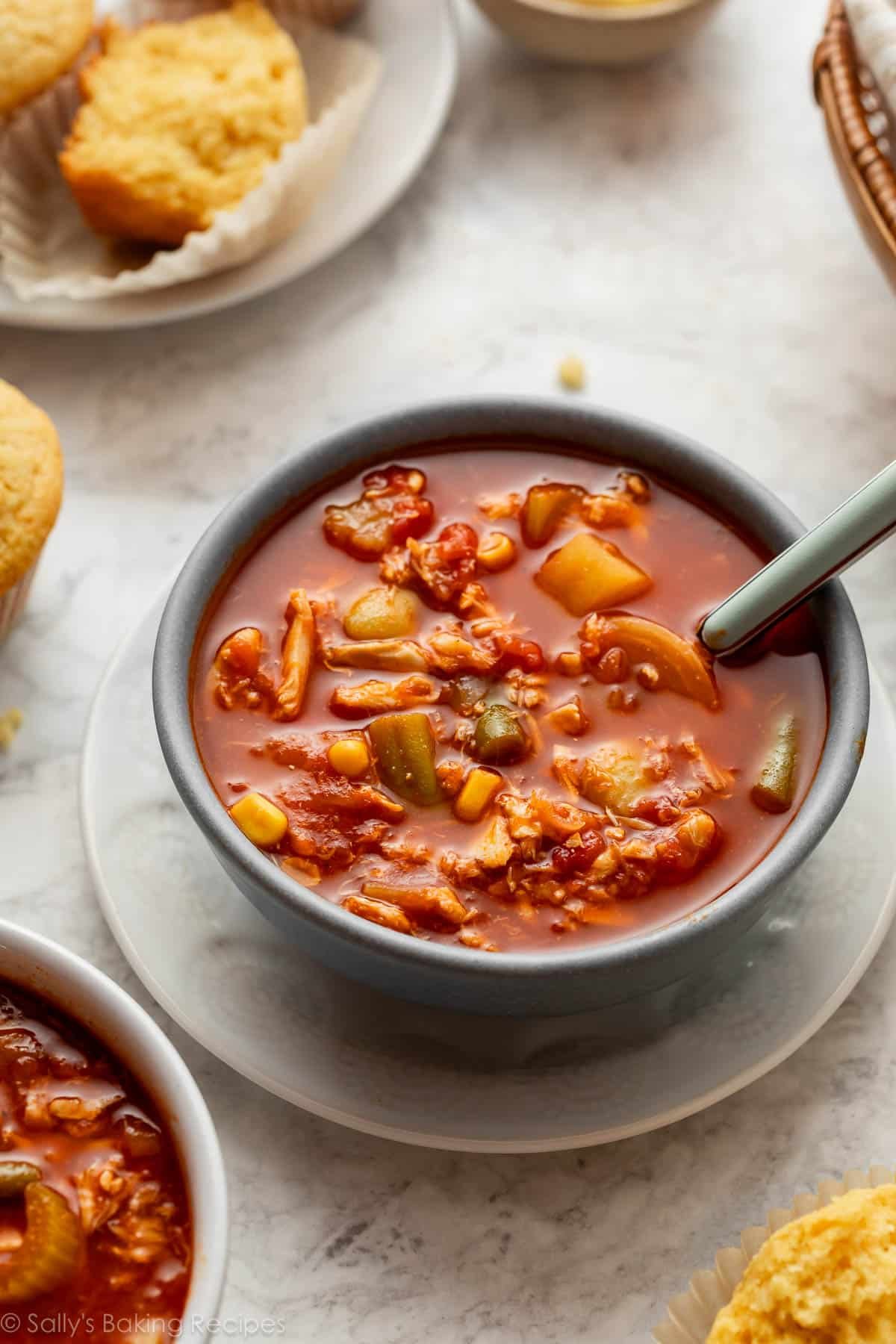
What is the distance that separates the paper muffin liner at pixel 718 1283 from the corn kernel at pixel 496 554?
1.05 meters

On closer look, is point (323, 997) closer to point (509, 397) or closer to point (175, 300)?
point (509, 397)

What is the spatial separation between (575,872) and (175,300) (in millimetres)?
1622

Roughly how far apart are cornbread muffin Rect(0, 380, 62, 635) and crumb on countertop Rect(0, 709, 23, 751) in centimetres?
15

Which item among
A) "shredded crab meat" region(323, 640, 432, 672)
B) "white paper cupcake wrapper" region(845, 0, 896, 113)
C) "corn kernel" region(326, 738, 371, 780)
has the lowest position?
"corn kernel" region(326, 738, 371, 780)

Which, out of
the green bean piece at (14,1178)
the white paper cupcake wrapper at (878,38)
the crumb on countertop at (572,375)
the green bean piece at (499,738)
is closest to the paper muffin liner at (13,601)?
the green bean piece at (499,738)

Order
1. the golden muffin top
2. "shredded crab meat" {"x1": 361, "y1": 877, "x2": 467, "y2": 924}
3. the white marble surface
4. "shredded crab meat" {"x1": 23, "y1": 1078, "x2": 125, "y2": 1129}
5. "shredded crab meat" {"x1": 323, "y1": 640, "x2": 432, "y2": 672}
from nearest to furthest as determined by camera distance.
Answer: "shredded crab meat" {"x1": 23, "y1": 1078, "x2": 125, "y2": 1129}
"shredded crab meat" {"x1": 361, "y1": 877, "x2": 467, "y2": 924}
the white marble surface
"shredded crab meat" {"x1": 323, "y1": 640, "x2": 432, "y2": 672}
the golden muffin top

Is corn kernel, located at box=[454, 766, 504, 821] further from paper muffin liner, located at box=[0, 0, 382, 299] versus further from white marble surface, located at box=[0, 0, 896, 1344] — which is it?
paper muffin liner, located at box=[0, 0, 382, 299]

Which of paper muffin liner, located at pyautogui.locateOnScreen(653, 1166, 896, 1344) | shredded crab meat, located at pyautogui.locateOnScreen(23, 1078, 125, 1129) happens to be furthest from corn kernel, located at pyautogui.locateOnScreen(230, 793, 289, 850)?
paper muffin liner, located at pyautogui.locateOnScreen(653, 1166, 896, 1344)

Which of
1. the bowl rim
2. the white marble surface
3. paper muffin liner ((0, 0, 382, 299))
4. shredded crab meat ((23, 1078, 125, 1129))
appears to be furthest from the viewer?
the bowl rim

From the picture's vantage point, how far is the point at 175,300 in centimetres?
313

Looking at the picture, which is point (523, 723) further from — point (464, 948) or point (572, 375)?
point (572, 375)

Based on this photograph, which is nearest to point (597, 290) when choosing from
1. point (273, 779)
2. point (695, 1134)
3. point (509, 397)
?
point (509, 397)

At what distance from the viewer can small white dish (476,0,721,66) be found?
3.38 metres

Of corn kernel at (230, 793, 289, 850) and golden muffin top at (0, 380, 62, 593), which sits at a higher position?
golden muffin top at (0, 380, 62, 593)
